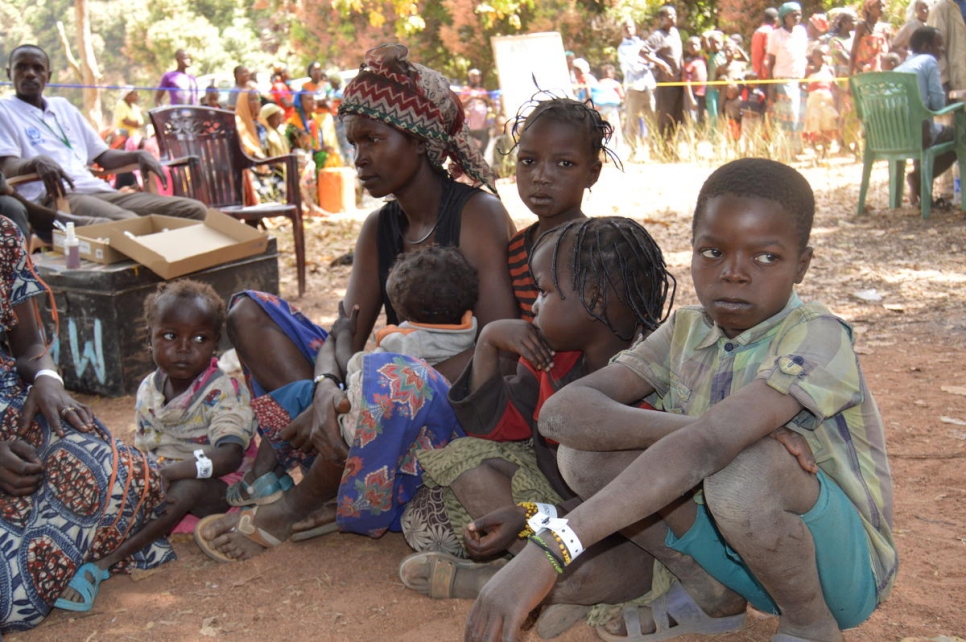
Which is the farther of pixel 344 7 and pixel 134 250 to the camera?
pixel 344 7

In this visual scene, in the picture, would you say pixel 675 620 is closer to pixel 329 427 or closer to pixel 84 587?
pixel 329 427

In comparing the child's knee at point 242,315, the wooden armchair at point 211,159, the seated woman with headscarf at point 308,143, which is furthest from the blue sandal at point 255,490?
the seated woman with headscarf at point 308,143

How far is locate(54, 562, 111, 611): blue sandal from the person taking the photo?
256 cm

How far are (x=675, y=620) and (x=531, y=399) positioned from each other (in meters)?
0.67

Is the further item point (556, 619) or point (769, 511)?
point (556, 619)

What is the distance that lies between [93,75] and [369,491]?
16616 millimetres

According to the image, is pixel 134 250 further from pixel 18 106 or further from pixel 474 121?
pixel 474 121

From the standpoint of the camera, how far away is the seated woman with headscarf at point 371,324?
2.58m

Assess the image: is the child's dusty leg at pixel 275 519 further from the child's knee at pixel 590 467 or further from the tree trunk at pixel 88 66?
the tree trunk at pixel 88 66

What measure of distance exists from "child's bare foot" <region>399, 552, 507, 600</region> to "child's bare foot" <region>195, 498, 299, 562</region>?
54cm

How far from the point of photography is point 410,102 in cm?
303

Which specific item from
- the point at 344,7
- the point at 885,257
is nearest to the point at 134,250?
the point at 885,257

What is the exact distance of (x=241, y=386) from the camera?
3193 millimetres

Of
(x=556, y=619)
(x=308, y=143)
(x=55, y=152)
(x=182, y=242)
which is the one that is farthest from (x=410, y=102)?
(x=308, y=143)
